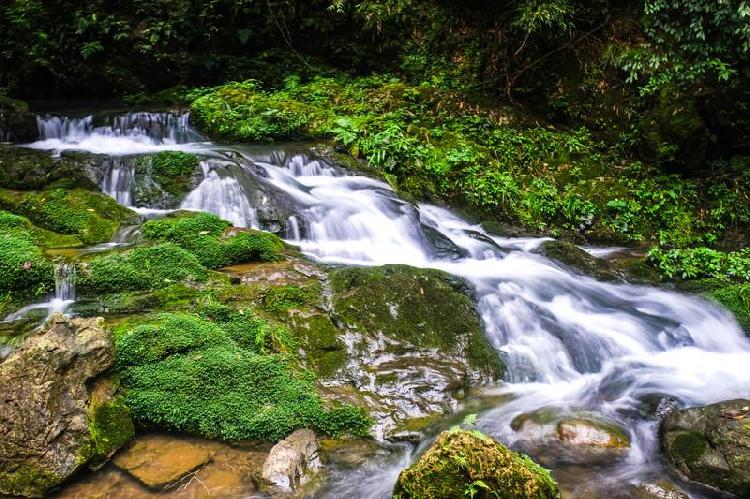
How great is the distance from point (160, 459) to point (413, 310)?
2.84 metres

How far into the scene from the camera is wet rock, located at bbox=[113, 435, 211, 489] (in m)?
3.80

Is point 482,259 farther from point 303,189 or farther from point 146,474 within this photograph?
point 146,474

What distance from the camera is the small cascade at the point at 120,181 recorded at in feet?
26.3

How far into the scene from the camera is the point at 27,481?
356cm

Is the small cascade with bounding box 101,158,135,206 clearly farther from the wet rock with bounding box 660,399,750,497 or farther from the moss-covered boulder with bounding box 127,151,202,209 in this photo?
the wet rock with bounding box 660,399,750,497

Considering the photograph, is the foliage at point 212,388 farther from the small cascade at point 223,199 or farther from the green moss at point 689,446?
the small cascade at point 223,199

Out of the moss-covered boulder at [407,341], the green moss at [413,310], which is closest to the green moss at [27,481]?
the moss-covered boulder at [407,341]

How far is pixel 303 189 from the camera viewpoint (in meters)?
8.77

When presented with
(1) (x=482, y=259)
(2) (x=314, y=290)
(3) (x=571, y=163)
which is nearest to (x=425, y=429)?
(2) (x=314, y=290)

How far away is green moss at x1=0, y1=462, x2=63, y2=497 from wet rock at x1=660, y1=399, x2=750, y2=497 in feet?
14.7

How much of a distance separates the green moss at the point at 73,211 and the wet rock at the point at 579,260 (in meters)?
5.87

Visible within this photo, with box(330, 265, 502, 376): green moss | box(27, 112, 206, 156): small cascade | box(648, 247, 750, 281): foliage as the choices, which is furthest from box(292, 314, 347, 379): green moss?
box(27, 112, 206, 156): small cascade

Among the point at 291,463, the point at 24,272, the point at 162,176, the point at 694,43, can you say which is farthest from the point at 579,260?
the point at 24,272

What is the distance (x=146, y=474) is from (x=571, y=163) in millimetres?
9512
